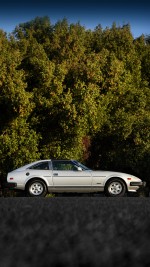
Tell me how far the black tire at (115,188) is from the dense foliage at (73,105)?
853 cm

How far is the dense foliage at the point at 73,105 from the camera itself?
101 ft

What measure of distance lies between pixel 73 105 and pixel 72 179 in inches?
343

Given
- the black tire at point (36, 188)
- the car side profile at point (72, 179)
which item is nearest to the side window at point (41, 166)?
the car side profile at point (72, 179)

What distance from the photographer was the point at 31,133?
105ft

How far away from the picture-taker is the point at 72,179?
73.3 ft

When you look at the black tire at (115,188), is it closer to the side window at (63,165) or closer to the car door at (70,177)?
the car door at (70,177)

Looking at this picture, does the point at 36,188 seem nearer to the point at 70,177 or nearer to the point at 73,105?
the point at 70,177

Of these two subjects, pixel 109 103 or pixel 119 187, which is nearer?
pixel 119 187

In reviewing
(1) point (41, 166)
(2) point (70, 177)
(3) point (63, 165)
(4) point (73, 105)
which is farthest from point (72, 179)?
(4) point (73, 105)

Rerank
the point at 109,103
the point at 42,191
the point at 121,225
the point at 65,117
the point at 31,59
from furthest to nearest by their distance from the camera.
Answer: the point at 109,103
the point at 31,59
the point at 65,117
the point at 42,191
the point at 121,225

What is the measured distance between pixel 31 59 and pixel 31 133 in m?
3.85

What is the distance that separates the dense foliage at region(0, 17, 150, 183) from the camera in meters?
30.9

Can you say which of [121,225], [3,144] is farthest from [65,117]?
[121,225]

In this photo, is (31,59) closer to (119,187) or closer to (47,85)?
(47,85)
